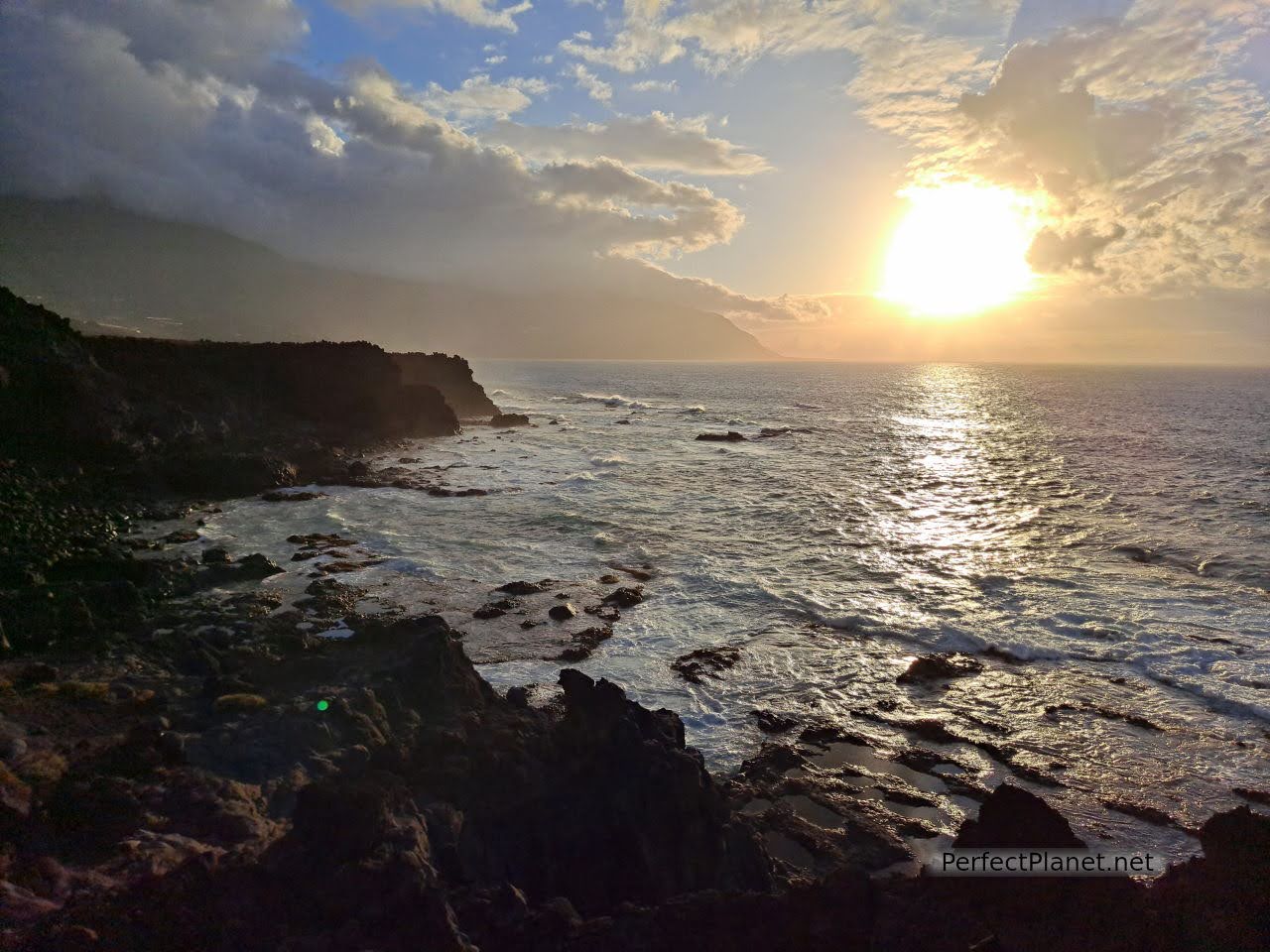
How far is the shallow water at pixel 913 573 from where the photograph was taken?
1475 cm

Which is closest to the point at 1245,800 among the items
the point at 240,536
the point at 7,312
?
the point at 240,536

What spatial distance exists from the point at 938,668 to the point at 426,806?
1427 cm

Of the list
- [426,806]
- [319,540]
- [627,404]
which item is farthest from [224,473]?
[627,404]

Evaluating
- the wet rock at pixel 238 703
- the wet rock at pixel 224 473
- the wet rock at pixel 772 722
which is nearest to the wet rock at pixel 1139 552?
the wet rock at pixel 772 722

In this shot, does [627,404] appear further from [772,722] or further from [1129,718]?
[1129,718]

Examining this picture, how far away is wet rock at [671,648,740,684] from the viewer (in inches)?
661

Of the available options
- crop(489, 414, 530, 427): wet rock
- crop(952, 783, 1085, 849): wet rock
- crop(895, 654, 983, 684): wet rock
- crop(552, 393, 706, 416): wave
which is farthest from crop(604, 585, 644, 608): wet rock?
crop(552, 393, 706, 416): wave

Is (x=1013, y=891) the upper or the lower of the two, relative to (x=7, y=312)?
lower

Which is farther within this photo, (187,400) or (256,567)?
(187,400)

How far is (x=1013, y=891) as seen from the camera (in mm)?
6316

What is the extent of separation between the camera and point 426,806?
29.5 ft

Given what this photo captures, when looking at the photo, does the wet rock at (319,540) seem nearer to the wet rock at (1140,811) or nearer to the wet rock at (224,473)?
the wet rock at (224,473)

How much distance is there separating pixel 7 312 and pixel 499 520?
89.6 ft

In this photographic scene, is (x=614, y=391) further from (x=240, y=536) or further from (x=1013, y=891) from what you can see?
(x=1013, y=891)
